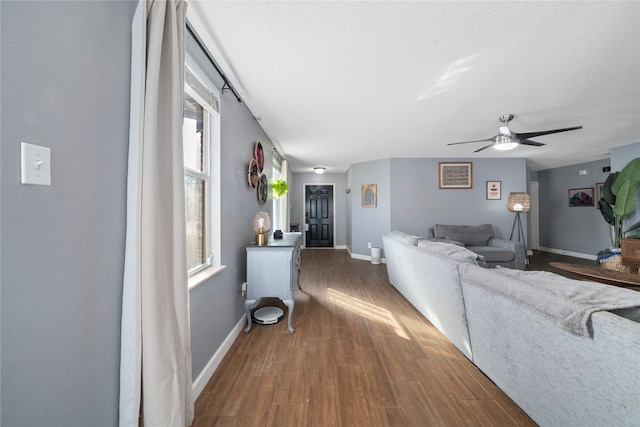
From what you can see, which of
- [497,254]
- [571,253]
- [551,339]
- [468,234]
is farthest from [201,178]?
[571,253]

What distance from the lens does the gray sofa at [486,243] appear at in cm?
397

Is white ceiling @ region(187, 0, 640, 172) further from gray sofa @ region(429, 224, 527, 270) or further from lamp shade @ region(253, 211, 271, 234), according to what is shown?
gray sofa @ region(429, 224, 527, 270)

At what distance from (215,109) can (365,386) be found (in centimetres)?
234

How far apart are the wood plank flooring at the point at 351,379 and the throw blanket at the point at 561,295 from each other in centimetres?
74

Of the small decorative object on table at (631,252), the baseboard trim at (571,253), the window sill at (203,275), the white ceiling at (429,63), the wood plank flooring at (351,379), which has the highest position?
the white ceiling at (429,63)

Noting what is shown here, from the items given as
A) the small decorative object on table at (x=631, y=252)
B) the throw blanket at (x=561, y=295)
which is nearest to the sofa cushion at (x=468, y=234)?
the small decorative object on table at (x=631, y=252)

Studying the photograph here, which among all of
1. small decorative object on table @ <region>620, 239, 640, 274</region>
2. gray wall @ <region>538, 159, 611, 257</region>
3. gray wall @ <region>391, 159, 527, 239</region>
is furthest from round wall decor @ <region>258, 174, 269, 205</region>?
gray wall @ <region>538, 159, 611, 257</region>

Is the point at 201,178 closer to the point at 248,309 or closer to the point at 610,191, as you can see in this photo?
the point at 248,309

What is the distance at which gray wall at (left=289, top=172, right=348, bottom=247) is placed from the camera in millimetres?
7086

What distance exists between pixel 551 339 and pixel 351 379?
118 centimetres

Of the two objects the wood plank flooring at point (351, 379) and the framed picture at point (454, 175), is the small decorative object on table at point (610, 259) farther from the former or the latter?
the wood plank flooring at point (351, 379)

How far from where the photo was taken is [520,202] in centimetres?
464

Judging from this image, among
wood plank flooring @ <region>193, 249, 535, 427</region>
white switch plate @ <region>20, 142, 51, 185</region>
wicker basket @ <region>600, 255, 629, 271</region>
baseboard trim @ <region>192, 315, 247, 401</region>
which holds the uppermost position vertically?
white switch plate @ <region>20, 142, 51, 185</region>

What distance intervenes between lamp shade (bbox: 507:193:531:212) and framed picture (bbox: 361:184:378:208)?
278 cm
